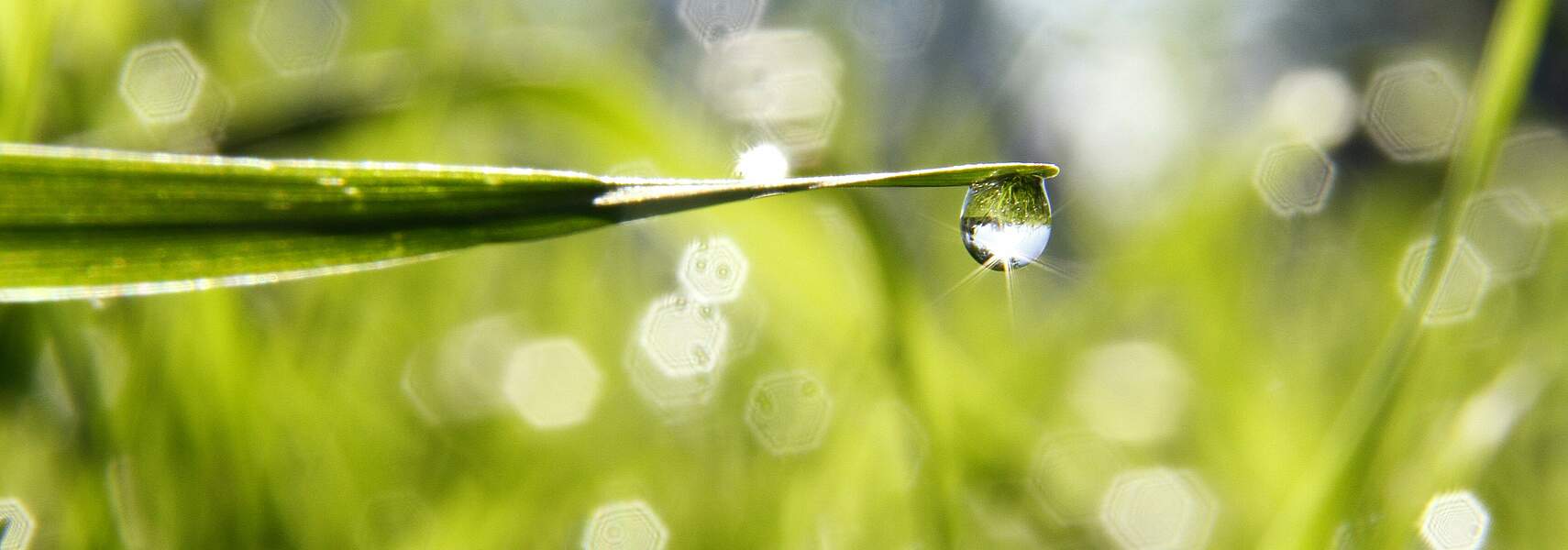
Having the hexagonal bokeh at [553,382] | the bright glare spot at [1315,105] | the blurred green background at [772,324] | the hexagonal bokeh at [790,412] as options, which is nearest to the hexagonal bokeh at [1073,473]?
the blurred green background at [772,324]

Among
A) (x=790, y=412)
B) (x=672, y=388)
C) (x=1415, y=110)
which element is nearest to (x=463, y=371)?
(x=672, y=388)

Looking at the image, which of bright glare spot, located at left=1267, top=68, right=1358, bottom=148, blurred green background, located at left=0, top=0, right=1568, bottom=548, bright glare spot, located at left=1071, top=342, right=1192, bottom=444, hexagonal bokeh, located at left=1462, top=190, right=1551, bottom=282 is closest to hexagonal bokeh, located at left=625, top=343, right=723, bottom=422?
blurred green background, located at left=0, top=0, right=1568, bottom=548

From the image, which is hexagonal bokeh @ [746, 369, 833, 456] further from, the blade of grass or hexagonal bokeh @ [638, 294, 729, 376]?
the blade of grass

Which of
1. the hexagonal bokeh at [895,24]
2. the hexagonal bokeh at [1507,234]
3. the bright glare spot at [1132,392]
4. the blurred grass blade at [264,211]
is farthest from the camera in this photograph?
the hexagonal bokeh at [895,24]

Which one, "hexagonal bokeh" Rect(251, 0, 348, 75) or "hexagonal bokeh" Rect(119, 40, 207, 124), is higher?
"hexagonal bokeh" Rect(251, 0, 348, 75)

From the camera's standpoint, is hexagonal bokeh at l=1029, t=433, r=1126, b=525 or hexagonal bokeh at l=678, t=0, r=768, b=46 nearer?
hexagonal bokeh at l=1029, t=433, r=1126, b=525

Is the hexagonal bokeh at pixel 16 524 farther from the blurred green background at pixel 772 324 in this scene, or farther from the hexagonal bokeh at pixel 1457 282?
the hexagonal bokeh at pixel 1457 282

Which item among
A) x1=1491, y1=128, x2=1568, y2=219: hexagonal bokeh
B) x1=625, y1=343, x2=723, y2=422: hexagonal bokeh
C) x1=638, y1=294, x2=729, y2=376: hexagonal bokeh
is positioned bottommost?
x1=625, y1=343, x2=723, y2=422: hexagonal bokeh
